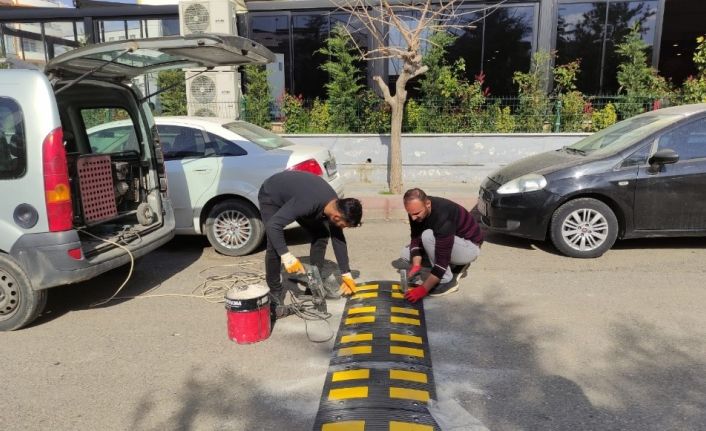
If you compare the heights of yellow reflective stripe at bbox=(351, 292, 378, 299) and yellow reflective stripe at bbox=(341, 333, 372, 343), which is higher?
yellow reflective stripe at bbox=(351, 292, 378, 299)

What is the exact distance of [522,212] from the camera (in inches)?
240

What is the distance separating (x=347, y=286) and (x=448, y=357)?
1273 millimetres

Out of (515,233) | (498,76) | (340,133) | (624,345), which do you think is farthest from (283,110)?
(624,345)

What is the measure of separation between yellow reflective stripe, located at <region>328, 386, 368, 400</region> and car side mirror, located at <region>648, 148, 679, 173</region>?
14.0ft

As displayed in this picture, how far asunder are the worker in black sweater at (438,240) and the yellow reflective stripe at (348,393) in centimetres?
140

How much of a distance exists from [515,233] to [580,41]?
9.53 metres

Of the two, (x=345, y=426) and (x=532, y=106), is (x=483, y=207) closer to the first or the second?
(x=345, y=426)

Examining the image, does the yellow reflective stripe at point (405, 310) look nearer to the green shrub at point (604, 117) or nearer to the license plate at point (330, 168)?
the license plate at point (330, 168)

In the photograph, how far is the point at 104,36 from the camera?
15805 millimetres

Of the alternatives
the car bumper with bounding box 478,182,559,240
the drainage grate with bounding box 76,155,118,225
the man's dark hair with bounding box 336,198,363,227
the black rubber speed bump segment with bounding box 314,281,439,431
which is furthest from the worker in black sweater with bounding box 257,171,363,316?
the car bumper with bounding box 478,182,559,240

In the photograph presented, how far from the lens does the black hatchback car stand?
19.1 ft

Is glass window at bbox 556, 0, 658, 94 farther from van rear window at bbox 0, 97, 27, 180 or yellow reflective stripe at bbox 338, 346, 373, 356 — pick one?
→ van rear window at bbox 0, 97, 27, 180

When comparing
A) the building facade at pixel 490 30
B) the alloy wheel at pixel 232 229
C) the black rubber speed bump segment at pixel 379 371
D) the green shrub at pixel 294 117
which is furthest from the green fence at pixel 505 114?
the black rubber speed bump segment at pixel 379 371

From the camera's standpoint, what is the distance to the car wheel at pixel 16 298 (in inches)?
167
